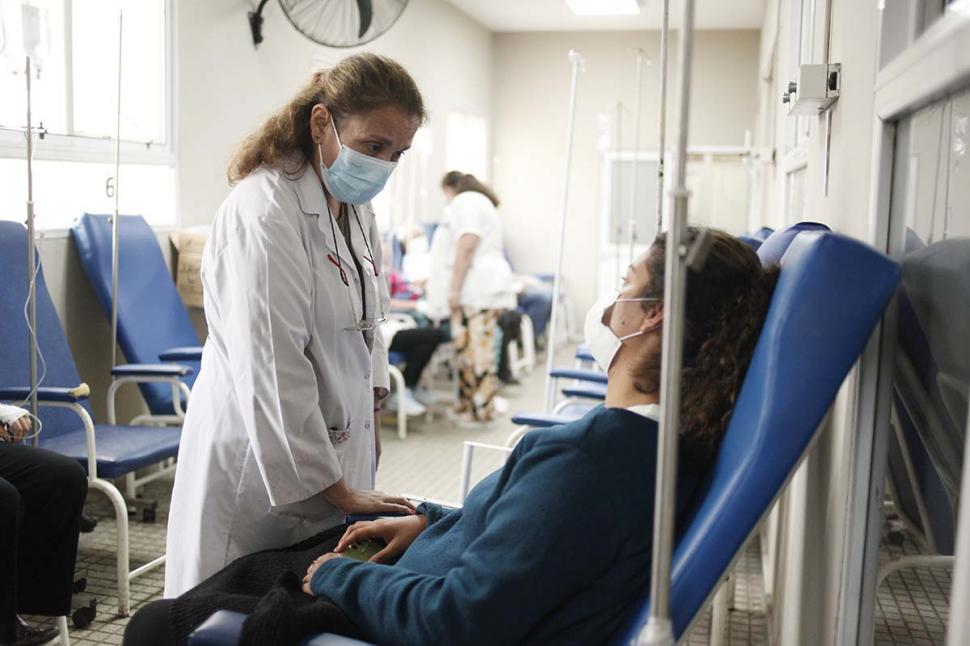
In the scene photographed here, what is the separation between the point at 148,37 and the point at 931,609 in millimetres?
3819

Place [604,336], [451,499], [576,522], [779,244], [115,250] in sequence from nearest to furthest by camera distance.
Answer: [576,522], [604,336], [779,244], [115,250], [451,499]

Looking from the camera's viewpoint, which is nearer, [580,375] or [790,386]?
[790,386]

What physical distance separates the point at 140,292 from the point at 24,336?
72 cm

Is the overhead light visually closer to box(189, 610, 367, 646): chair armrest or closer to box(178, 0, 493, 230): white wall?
box(178, 0, 493, 230): white wall

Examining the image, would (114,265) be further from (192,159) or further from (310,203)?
(310,203)

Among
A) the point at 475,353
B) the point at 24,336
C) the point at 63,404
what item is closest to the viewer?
the point at 63,404

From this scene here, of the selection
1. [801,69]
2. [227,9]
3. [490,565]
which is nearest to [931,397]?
[490,565]

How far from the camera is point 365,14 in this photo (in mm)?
3256

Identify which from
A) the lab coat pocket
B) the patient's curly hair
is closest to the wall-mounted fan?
the lab coat pocket

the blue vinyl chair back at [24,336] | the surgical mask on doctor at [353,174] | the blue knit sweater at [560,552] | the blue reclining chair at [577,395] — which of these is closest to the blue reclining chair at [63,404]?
the blue vinyl chair back at [24,336]

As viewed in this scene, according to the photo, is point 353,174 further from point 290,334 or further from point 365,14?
point 365,14

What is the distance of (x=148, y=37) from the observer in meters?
3.96

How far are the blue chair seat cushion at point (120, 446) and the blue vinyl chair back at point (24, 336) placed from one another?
0.07 meters

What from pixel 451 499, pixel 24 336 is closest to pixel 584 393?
pixel 451 499
